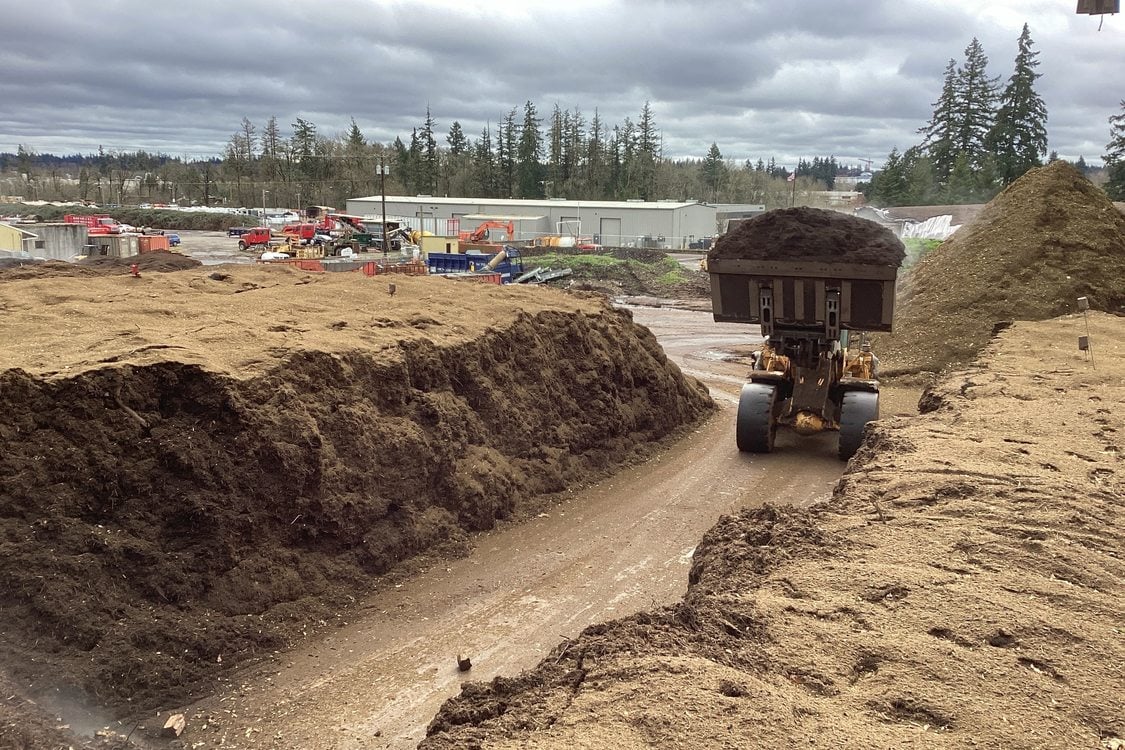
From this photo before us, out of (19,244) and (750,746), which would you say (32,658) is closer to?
(750,746)

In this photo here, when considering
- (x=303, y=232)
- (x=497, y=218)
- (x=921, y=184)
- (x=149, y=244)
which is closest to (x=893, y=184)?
(x=921, y=184)

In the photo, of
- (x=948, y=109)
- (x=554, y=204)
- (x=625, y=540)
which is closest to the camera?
(x=625, y=540)

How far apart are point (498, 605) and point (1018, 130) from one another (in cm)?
5982

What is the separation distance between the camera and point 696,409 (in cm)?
1612

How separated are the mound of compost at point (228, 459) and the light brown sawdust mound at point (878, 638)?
149 inches

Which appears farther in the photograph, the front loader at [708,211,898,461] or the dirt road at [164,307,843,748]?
the front loader at [708,211,898,461]

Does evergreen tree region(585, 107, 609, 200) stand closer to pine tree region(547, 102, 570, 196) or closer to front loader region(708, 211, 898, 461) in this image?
pine tree region(547, 102, 570, 196)

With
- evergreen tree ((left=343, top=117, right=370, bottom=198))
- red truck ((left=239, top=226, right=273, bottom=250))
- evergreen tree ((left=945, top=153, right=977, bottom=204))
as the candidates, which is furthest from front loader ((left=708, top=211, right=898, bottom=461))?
evergreen tree ((left=343, top=117, right=370, bottom=198))

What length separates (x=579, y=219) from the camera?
206 ft

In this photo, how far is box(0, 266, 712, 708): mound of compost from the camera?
6422 millimetres

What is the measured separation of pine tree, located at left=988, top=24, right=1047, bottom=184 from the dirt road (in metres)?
51.9

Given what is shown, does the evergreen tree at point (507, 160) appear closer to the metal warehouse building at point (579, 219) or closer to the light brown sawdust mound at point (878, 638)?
the metal warehouse building at point (579, 219)

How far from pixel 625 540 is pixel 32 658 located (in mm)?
6207

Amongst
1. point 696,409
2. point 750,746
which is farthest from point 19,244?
point 750,746
